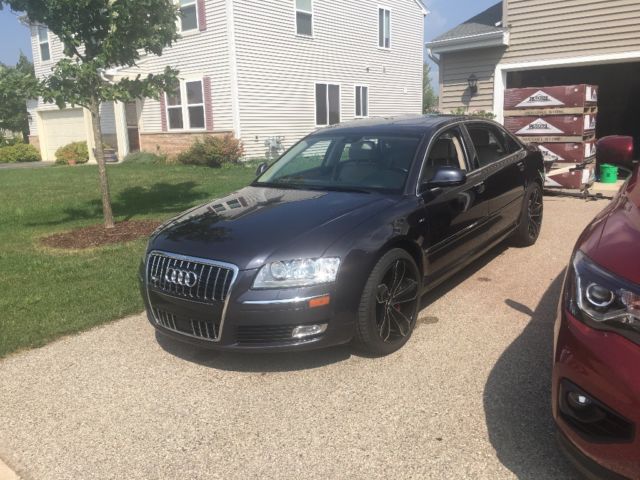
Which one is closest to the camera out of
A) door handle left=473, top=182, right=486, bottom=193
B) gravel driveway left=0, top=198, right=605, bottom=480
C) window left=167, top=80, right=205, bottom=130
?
gravel driveway left=0, top=198, right=605, bottom=480

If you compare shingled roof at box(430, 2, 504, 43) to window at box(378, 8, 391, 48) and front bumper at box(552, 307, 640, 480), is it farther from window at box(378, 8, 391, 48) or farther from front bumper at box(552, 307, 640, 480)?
front bumper at box(552, 307, 640, 480)

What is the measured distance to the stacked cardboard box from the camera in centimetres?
933

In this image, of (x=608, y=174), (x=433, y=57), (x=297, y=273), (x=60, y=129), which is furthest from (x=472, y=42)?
(x=60, y=129)

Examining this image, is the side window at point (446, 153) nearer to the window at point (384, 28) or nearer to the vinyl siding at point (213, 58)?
the vinyl siding at point (213, 58)

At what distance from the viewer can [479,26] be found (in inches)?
469

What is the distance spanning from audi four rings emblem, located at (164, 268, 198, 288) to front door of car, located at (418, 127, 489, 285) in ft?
5.52

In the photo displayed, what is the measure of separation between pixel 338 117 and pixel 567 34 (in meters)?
10.3

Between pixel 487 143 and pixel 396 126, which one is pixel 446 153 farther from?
pixel 487 143

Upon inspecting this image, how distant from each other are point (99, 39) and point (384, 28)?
53.9ft

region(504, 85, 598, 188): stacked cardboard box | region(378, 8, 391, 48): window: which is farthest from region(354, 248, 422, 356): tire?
region(378, 8, 391, 48): window

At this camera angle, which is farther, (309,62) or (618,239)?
(309,62)

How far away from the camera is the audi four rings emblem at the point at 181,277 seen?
3445mm

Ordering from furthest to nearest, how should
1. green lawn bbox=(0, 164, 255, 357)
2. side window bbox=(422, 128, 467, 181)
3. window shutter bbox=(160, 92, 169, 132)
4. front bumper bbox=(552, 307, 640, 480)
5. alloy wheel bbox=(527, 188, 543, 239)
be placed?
1. window shutter bbox=(160, 92, 169, 132)
2. alloy wheel bbox=(527, 188, 543, 239)
3. green lawn bbox=(0, 164, 255, 357)
4. side window bbox=(422, 128, 467, 181)
5. front bumper bbox=(552, 307, 640, 480)

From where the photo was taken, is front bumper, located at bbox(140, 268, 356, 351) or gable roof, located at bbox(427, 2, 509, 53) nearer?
front bumper, located at bbox(140, 268, 356, 351)
